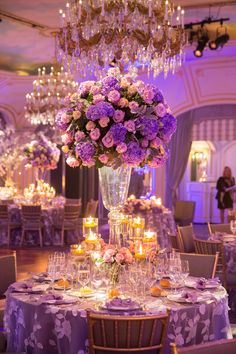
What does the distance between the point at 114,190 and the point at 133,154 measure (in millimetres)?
434

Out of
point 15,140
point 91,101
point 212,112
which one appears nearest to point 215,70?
point 212,112

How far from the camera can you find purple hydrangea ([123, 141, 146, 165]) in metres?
4.14

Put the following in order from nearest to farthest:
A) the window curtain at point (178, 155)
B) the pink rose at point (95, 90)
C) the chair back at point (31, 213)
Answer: the pink rose at point (95, 90), the chair back at point (31, 213), the window curtain at point (178, 155)

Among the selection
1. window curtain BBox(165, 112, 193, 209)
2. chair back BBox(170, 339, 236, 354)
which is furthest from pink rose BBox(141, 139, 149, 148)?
window curtain BBox(165, 112, 193, 209)

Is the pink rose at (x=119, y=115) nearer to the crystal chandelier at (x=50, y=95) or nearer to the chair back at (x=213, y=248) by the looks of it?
the chair back at (x=213, y=248)

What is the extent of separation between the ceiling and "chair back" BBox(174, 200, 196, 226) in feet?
9.88

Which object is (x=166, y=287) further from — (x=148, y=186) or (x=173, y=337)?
(x=148, y=186)

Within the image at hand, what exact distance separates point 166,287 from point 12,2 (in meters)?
6.31

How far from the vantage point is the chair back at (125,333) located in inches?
140

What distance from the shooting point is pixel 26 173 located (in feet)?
53.5

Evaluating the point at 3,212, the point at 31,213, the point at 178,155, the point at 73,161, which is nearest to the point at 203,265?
the point at 73,161

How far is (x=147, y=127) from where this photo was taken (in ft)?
13.6

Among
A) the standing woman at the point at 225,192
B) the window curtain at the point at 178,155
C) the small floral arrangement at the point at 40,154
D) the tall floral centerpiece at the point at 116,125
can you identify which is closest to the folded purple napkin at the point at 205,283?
the tall floral centerpiece at the point at 116,125

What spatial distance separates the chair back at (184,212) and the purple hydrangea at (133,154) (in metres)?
8.71
